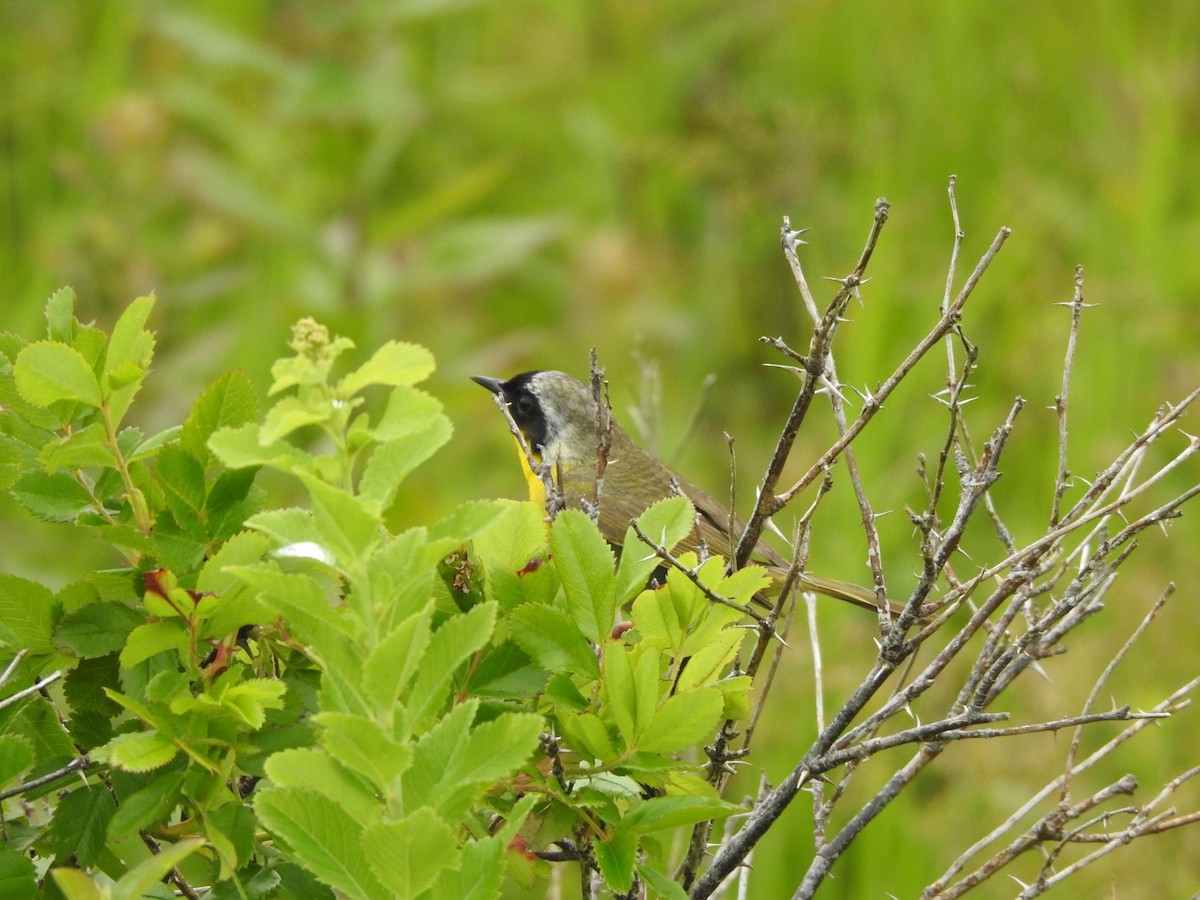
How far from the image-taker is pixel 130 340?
1291 mm

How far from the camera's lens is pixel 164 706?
122 centimetres

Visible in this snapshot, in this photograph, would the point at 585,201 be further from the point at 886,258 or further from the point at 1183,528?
the point at 1183,528

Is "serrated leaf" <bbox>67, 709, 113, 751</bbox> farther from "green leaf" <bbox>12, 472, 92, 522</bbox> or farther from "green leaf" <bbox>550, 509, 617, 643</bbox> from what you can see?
"green leaf" <bbox>550, 509, 617, 643</bbox>

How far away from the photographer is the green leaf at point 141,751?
1124mm

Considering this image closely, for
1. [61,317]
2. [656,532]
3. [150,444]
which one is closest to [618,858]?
[656,532]

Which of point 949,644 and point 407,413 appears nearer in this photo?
point 407,413

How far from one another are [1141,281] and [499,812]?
4.04 meters

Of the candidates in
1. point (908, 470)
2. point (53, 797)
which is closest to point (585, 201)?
point (908, 470)

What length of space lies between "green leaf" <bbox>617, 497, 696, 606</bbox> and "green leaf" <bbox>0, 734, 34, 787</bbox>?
0.52 m

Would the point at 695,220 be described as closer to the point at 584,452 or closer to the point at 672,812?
the point at 584,452

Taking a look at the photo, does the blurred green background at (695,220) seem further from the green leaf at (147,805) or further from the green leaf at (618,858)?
the green leaf at (147,805)

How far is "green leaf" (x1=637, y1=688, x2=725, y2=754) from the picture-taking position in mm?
1256

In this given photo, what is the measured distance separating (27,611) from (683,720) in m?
0.56

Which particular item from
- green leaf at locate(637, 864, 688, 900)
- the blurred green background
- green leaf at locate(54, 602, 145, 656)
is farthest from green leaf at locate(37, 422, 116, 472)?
the blurred green background
